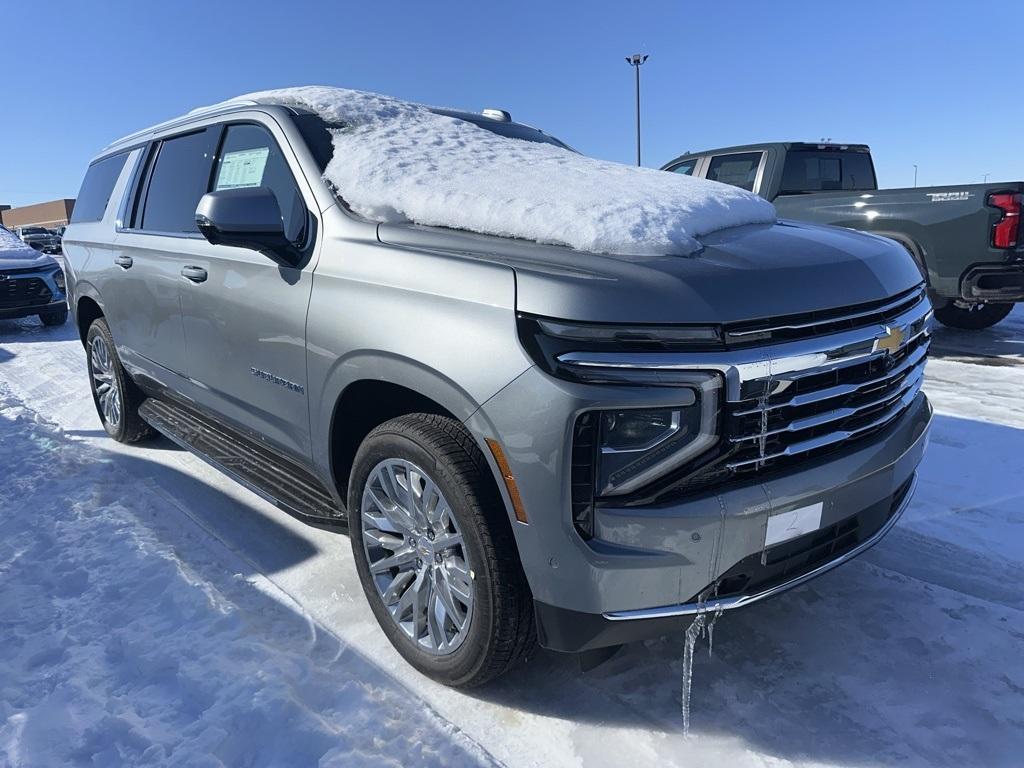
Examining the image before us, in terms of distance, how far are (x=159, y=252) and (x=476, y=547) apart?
2.69m

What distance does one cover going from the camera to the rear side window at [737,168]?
8078 mm

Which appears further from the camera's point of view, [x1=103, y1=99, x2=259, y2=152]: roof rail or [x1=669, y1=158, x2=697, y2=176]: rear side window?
[x1=669, y1=158, x2=697, y2=176]: rear side window

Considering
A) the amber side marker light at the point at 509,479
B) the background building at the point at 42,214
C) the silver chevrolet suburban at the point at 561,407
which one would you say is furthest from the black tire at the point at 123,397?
the background building at the point at 42,214

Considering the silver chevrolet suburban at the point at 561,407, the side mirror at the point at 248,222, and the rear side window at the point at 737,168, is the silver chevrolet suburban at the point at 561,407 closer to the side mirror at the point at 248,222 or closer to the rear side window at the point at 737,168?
the side mirror at the point at 248,222

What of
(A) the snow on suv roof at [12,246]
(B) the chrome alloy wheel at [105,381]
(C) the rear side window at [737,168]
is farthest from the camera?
(A) the snow on suv roof at [12,246]

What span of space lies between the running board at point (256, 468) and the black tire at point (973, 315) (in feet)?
25.8

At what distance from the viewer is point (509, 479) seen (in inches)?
76.5

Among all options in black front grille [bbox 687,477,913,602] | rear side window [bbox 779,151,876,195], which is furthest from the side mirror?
rear side window [bbox 779,151,876,195]

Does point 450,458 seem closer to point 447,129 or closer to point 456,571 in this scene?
point 456,571

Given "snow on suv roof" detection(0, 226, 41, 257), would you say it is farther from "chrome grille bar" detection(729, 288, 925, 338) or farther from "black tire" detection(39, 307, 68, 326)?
"chrome grille bar" detection(729, 288, 925, 338)

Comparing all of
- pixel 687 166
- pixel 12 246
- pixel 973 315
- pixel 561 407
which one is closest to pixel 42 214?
pixel 12 246

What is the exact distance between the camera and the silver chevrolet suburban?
6.04 feet

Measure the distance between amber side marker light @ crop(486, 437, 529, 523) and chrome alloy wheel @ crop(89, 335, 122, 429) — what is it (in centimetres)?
374

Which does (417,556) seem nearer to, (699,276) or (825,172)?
(699,276)
